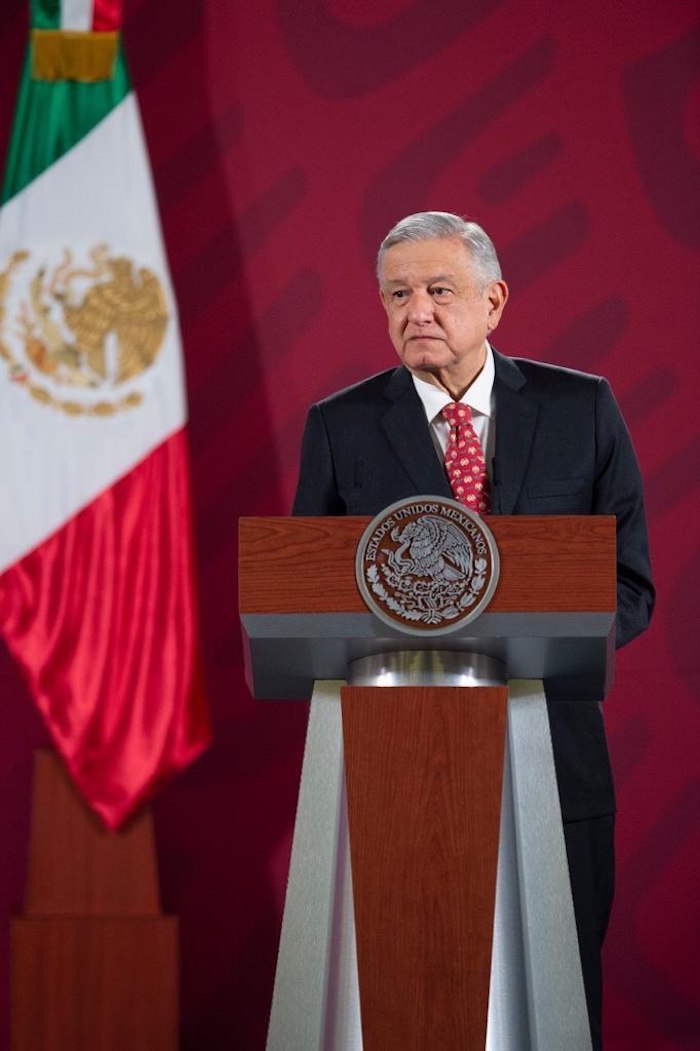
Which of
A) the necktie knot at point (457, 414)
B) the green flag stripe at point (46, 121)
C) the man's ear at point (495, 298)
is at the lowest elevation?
the necktie knot at point (457, 414)

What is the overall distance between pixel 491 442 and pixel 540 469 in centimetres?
8

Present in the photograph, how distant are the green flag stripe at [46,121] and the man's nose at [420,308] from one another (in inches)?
55.7

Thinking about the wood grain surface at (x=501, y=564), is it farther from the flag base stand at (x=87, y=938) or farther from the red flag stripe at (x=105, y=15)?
the red flag stripe at (x=105, y=15)

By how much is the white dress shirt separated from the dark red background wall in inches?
48.2

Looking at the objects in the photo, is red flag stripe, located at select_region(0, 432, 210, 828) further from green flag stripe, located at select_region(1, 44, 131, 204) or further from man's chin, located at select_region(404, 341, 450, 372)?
man's chin, located at select_region(404, 341, 450, 372)

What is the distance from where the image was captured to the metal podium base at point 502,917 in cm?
159

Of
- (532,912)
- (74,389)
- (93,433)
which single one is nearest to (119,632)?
(93,433)

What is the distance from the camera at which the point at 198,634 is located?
3.04 meters

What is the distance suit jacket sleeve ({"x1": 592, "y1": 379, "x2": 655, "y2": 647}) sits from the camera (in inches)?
75.4

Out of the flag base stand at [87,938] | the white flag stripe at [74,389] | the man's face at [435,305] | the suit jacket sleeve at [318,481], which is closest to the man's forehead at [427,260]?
the man's face at [435,305]

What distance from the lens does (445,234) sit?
2043 mm

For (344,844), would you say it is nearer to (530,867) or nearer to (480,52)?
(530,867)

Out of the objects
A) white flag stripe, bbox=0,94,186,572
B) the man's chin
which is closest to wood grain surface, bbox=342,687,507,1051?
the man's chin

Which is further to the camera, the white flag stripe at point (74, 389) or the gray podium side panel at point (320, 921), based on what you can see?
the white flag stripe at point (74, 389)
